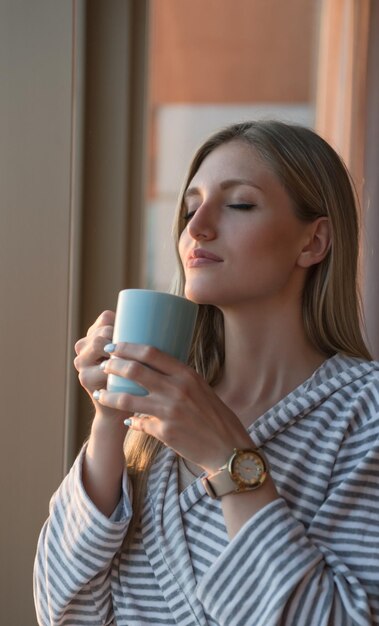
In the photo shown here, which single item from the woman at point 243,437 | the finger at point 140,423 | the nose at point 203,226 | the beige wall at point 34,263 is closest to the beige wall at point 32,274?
the beige wall at point 34,263

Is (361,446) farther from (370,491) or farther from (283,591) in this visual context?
(283,591)

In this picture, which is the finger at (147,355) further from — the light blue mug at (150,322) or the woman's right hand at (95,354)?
the woman's right hand at (95,354)

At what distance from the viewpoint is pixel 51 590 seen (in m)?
1.15

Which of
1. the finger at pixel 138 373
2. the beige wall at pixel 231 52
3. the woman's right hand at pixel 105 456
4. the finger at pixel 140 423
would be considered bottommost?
the woman's right hand at pixel 105 456

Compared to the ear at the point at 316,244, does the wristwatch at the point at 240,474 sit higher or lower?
lower

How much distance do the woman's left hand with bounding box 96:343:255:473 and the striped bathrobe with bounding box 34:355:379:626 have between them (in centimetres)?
10

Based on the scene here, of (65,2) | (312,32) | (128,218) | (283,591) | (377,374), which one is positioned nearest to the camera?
(283,591)

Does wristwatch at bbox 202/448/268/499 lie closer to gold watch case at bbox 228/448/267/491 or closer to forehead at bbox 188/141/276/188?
gold watch case at bbox 228/448/267/491

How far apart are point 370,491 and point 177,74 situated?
3.91 m

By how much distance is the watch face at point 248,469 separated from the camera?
97 centimetres

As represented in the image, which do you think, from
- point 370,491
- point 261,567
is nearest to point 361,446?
point 370,491

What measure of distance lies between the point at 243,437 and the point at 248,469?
0.15ft

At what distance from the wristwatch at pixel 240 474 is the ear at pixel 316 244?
1.29ft

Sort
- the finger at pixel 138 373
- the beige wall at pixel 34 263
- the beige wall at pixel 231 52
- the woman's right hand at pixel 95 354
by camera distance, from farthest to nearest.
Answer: the beige wall at pixel 231 52 < the beige wall at pixel 34 263 < the woman's right hand at pixel 95 354 < the finger at pixel 138 373
